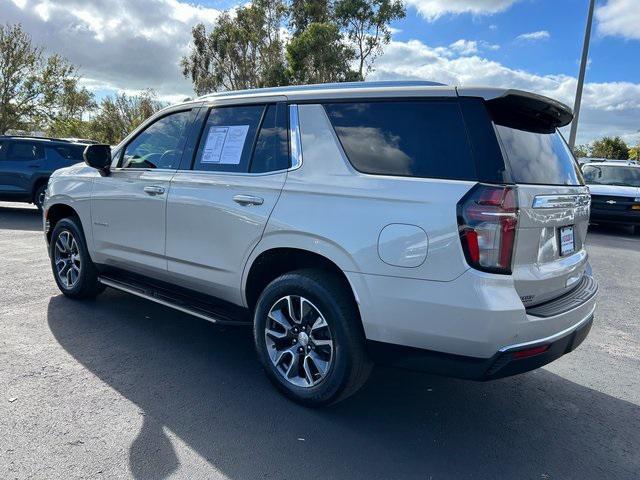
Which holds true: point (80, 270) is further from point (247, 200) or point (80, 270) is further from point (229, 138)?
point (247, 200)

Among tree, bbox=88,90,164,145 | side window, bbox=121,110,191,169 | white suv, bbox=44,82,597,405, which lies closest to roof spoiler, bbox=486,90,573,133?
white suv, bbox=44,82,597,405

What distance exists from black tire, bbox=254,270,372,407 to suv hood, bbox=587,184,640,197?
1058 centimetres

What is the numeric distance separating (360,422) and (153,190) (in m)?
2.38

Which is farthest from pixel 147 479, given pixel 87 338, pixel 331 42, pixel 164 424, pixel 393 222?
pixel 331 42

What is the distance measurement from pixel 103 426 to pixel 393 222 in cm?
200

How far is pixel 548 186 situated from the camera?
2.71 m

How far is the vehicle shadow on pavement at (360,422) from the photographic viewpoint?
2.59 m

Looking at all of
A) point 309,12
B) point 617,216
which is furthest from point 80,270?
point 309,12

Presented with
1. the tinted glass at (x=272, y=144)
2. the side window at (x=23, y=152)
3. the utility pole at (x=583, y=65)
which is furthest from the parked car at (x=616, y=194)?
the side window at (x=23, y=152)

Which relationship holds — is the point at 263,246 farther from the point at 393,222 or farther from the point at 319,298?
the point at 393,222

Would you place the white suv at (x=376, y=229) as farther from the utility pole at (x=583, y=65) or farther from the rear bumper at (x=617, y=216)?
the utility pole at (x=583, y=65)

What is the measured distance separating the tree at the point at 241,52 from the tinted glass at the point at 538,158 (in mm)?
20285

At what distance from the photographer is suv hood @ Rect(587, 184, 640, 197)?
11.5m

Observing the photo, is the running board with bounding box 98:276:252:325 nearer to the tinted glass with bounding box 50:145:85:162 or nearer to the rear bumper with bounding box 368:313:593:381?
the rear bumper with bounding box 368:313:593:381
